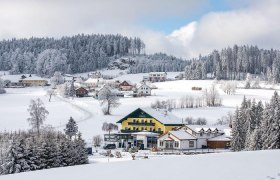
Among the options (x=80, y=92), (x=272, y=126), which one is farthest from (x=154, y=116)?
(x=80, y=92)

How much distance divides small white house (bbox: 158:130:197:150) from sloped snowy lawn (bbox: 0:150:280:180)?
39.3 meters

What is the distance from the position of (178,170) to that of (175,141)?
42.0 meters

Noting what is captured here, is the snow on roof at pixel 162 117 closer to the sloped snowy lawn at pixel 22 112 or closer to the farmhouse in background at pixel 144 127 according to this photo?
the farmhouse in background at pixel 144 127

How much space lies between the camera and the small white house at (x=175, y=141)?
55.8m

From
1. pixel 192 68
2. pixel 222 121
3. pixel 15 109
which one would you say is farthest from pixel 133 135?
pixel 192 68

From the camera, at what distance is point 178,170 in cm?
1427

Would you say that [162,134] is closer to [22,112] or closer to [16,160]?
[16,160]

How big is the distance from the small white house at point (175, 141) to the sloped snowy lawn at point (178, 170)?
39.3 m

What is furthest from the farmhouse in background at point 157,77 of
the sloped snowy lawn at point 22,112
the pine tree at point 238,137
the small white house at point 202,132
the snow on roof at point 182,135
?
the pine tree at point 238,137

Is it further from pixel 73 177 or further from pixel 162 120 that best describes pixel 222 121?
pixel 73 177

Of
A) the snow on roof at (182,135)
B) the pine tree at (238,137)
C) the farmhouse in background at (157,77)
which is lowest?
the snow on roof at (182,135)

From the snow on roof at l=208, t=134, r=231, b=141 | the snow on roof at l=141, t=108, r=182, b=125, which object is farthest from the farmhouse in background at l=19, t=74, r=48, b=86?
the snow on roof at l=208, t=134, r=231, b=141

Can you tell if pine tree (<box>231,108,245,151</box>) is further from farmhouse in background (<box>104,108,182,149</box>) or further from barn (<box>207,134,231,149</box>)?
farmhouse in background (<box>104,108,182,149</box>)

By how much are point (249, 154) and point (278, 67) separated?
15804 cm
